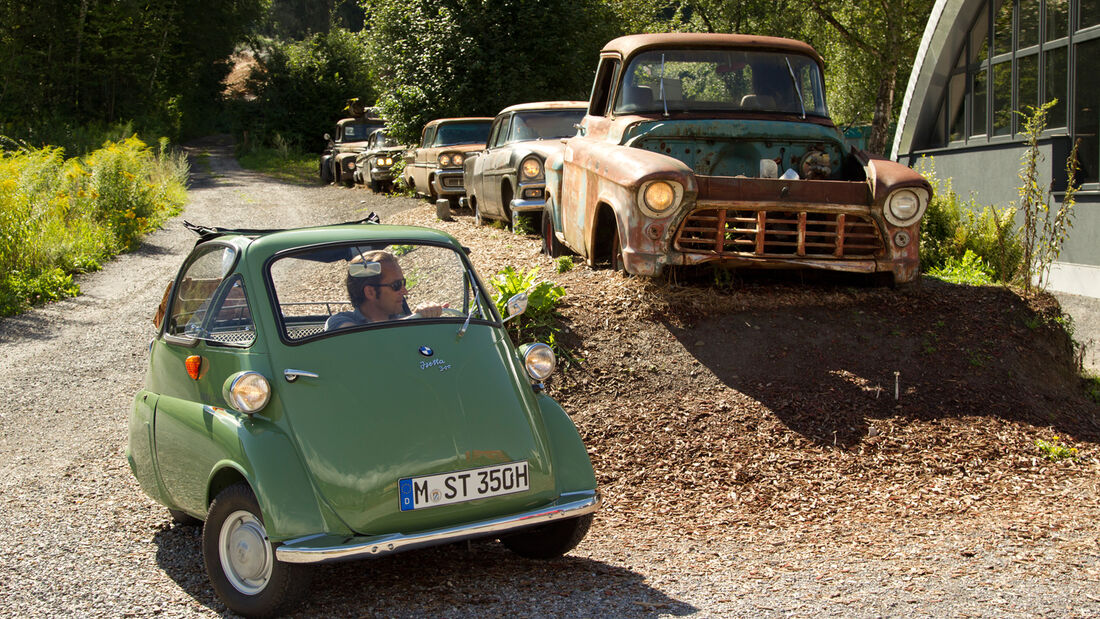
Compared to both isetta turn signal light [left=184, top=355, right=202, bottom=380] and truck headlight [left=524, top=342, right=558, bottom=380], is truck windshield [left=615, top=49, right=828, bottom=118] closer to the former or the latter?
truck headlight [left=524, top=342, right=558, bottom=380]

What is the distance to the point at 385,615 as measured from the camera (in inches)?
164

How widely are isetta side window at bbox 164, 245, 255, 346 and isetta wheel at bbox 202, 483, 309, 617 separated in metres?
0.76

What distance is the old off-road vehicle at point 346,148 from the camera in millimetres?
28766

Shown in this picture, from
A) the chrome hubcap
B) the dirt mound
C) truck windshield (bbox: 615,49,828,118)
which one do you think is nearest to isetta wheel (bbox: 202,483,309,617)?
the chrome hubcap

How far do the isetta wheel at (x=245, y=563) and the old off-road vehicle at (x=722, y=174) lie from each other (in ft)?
13.1

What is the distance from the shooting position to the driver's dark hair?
4.85m

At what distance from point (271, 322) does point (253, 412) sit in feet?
1.45

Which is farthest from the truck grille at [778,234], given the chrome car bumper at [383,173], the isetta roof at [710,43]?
the chrome car bumper at [383,173]

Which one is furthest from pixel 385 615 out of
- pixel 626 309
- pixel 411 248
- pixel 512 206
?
pixel 512 206

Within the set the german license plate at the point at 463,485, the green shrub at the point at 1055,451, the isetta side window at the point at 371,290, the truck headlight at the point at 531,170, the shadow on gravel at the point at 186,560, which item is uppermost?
the truck headlight at the point at 531,170

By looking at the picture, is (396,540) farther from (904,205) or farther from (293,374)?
(904,205)

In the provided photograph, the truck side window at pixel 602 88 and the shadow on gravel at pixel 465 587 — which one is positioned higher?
the truck side window at pixel 602 88

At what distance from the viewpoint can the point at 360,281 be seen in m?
4.86

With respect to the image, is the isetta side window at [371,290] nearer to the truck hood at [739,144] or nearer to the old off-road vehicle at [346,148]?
the truck hood at [739,144]
